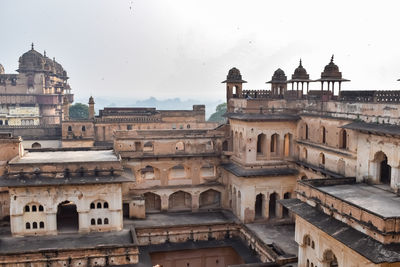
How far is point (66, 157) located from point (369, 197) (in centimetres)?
1875

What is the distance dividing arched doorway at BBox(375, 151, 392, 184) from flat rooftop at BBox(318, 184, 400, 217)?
99 centimetres

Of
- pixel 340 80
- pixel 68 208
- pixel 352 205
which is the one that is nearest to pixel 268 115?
pixel 340 80

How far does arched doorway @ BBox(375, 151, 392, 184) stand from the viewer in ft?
67.9

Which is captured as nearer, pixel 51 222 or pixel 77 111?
pixel 51 222

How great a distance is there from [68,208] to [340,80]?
2040 cm

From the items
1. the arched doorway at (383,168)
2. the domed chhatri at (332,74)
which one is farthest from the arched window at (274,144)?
the arched doorway at (383,168)

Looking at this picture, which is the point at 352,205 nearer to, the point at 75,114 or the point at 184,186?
the point at 184,186

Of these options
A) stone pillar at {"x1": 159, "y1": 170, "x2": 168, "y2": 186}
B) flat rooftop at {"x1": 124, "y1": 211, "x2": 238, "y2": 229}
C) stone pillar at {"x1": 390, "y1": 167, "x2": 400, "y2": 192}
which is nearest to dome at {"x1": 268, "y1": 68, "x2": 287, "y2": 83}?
flat rooftop at {"x1": 124, "y1": 211, "x2": 238, "y2": 229}

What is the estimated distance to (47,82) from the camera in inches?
2457

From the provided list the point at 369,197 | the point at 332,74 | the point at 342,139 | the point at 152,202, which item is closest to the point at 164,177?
the point at 152,202

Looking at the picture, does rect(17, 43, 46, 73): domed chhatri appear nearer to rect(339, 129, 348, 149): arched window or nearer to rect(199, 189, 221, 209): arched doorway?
rect(199, 189, 221, 209): arched doorway

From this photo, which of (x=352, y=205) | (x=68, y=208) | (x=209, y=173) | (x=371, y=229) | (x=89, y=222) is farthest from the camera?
(x=209, y=173)

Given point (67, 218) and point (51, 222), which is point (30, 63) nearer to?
point (67, 218)

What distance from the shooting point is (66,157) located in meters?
27.4
